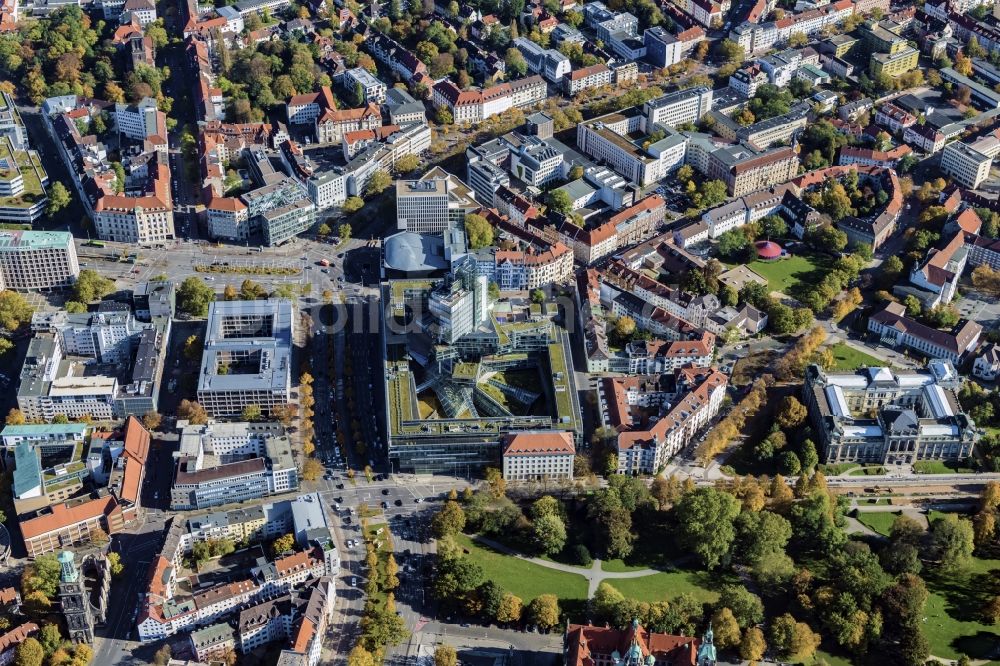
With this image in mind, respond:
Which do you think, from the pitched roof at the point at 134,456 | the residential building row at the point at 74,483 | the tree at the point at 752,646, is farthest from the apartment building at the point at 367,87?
the tree at the point at 752,646

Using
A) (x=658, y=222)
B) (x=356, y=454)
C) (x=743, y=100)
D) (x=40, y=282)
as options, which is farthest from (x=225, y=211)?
(x=743, y=100)

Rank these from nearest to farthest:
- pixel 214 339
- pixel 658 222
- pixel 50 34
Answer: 1. pixel 214 339
2. pixel 658 222
3. pixel 50 34

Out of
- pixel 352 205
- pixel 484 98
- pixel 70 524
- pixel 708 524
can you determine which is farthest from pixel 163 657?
pixel 484 98

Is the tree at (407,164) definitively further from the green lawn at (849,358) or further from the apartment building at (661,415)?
the green lawn at (849,358)

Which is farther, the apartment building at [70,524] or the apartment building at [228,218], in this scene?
the apartment building at [228,218]

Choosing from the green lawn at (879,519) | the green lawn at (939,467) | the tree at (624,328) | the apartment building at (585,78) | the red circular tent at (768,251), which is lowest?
the green lawn at (879,519)

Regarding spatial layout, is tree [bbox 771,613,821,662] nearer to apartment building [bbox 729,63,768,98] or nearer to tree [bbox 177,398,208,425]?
tree [bbox 177,398,208,425]

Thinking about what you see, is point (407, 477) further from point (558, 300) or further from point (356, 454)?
point (558, 300)
